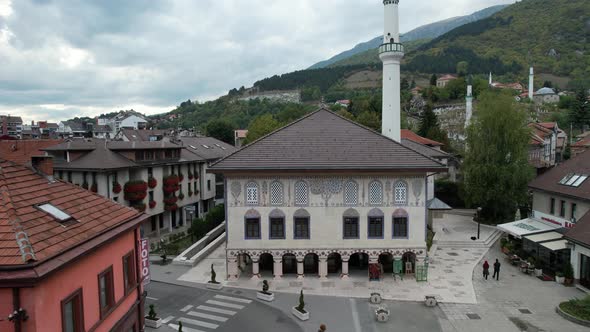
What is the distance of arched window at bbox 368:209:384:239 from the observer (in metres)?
23.9

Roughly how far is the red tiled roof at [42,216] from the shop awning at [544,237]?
25374 mm

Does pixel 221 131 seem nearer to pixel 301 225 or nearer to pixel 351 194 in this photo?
pixel 301 225

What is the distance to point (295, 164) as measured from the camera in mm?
23453

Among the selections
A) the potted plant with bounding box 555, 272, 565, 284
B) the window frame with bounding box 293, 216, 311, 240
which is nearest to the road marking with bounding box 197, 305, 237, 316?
the window frame with bounding box 293, 216, 311, 240

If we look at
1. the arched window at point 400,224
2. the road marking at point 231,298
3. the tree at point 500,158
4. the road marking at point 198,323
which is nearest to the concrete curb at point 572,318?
the arched window at point 400,224

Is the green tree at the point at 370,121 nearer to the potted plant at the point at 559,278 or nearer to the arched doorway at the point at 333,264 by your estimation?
the arched doorway at the point at 333,264

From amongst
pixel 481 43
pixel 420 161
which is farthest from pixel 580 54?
pixel 420 161

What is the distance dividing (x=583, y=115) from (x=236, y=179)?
84330mm

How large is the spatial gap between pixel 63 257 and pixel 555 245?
2700cm

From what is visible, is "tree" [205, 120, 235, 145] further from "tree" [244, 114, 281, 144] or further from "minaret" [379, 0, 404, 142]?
"minaret" [379, 0, 404, 142]

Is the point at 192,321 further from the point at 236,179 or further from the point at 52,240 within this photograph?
the point at 52,240

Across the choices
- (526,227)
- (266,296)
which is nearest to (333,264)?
(266,296)

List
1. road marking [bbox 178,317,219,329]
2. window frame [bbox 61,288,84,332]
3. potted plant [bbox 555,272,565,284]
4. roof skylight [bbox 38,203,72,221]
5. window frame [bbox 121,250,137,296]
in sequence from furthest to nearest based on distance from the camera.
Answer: potted plant [bbox 555,272,565,284] < road marking [bbox 178,317,219,329] < window frame [bbox 121,250,137,296] < roof skylight [bbox 38,203,72,221] < window frame [bbox 61,288,84,332]

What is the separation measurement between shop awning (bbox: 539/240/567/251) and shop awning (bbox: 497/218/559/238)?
7.80ft
